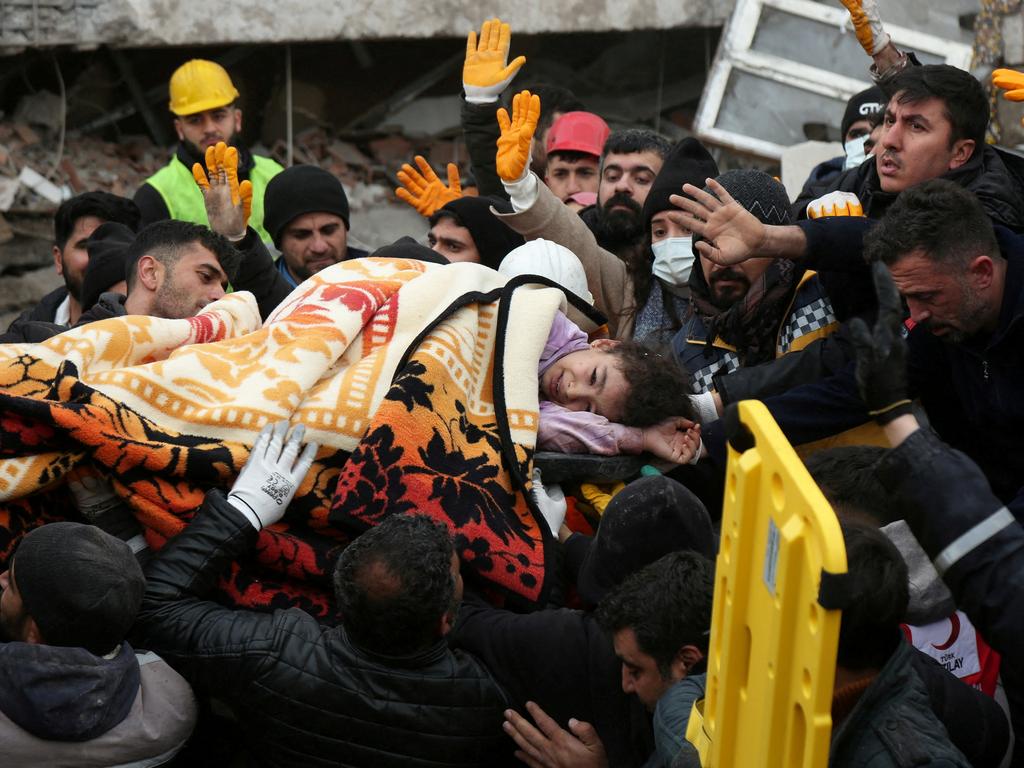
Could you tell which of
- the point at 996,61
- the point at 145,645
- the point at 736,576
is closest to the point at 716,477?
the point at 145,645

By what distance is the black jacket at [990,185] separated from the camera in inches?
134

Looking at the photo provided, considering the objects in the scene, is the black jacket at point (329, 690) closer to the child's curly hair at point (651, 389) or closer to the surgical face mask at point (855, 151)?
the child's curly hair at point (651, 389)

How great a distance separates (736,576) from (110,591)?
140cm

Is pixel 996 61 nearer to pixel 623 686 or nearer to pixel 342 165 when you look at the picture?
pixel 342 165

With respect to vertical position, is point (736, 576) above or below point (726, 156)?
above

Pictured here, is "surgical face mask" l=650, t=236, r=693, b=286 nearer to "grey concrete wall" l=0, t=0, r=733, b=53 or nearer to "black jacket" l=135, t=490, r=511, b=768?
"black jacket" l=135, t=490, r=511, b=768

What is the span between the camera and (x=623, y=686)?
8.73 ft

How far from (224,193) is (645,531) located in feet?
8.10

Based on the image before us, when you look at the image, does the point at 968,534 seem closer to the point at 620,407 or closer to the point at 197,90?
the point at 620,407

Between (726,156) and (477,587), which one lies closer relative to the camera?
(477,587)

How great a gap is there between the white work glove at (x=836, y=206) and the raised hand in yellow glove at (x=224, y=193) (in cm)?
198

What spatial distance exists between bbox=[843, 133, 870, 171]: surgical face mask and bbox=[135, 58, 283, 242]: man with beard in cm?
235

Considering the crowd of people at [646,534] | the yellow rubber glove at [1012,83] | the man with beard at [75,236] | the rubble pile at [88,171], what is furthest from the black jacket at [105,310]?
the rubble pile at [88,171]

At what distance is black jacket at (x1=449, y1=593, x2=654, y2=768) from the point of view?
2752 millimetres
